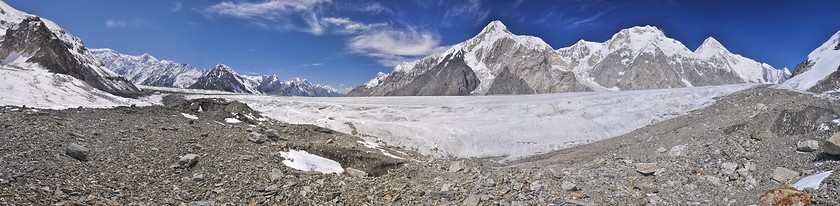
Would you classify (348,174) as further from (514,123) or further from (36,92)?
(36,92)

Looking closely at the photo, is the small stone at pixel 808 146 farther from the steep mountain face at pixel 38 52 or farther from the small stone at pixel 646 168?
the steep mountain face at pixel 38 52

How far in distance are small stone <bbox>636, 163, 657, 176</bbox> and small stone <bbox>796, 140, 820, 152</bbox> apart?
3949 mm

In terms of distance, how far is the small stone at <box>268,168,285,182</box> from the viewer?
11359mm

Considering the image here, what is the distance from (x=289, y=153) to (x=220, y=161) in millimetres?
2886

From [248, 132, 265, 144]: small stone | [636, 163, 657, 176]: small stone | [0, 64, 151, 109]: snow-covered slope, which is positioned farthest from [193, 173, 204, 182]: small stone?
[0, 64, 151, 109]: snow-covered slope

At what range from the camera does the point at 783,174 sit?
10.6 m

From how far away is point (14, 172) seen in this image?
8812 mm

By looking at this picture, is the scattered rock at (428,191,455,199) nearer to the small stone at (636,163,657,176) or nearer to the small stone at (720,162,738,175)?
the small stone at (636,163,657,176)

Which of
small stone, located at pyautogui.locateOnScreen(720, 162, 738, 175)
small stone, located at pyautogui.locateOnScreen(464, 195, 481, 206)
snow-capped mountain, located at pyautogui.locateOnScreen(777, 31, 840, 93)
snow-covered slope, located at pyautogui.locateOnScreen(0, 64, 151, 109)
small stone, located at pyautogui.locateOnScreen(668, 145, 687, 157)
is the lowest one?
small stone, located at pyautogui.locateOnScreen(464, 195, 481, 206)

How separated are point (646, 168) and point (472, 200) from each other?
5602mm

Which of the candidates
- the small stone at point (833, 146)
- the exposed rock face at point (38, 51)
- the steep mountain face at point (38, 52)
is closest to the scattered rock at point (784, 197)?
the small stone at point (833, 146)

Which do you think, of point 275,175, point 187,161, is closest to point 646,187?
point 275,175

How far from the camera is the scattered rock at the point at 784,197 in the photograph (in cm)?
821

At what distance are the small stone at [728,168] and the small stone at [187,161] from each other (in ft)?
48.2
